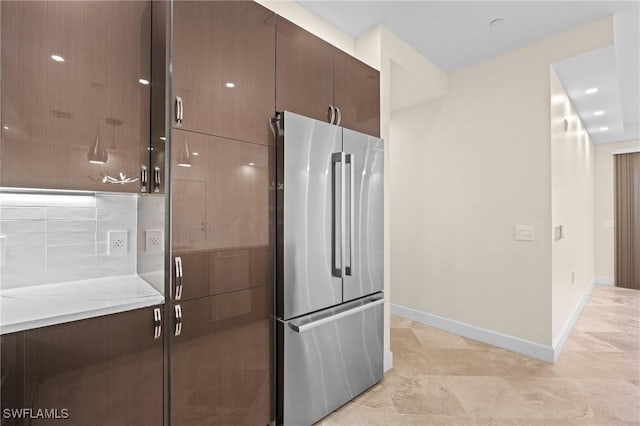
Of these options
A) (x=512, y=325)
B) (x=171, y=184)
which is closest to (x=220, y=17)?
(x=171, y=184)

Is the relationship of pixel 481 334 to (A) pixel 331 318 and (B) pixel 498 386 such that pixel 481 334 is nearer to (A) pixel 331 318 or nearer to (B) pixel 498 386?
(B) pixel 498 386

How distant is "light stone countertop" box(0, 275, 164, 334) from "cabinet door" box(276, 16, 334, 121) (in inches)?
47.8

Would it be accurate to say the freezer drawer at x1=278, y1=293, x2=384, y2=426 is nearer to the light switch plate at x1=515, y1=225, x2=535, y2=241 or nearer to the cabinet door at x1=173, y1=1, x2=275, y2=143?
the cabinet door at x1=173, y1=1, x2=275, y2=143

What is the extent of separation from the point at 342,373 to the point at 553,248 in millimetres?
2189

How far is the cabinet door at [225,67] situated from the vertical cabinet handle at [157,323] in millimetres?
839

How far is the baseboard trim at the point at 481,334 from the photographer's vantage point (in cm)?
272

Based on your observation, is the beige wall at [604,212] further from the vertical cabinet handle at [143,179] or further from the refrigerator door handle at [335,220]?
the vertical cabinet handle at [143,179]

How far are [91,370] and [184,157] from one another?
94cm

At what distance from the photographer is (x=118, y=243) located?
182 centimetres

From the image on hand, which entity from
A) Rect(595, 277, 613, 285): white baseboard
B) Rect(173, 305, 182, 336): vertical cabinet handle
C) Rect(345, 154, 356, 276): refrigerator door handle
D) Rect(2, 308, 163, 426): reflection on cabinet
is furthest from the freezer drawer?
Rect(595, 277, 613, 285): white baseboard

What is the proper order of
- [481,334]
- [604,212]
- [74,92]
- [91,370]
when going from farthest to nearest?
[604,212], [481,334], [74,92], [91,370]

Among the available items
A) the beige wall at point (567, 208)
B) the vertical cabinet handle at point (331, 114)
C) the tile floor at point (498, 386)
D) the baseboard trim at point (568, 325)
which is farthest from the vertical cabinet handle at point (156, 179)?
the baseboard trim at point (568, 325)

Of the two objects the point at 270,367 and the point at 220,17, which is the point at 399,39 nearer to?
the point at 220,17

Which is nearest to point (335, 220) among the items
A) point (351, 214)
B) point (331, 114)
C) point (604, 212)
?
point (351, 214)
